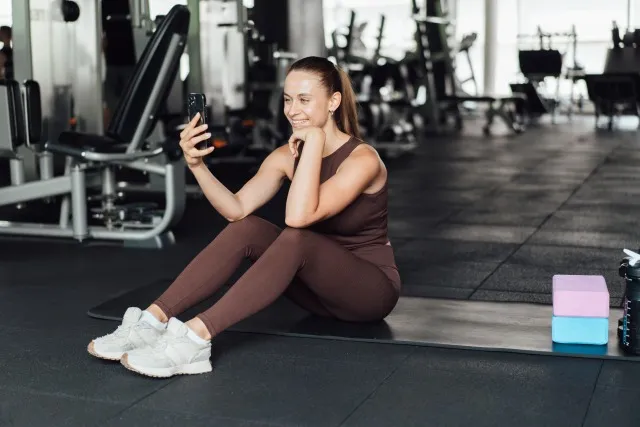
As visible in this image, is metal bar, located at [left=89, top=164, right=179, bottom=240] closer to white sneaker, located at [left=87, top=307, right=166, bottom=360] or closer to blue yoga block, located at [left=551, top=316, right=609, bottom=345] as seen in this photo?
white sneaker, located at [left=87, top=307, right=166, bottom=360]

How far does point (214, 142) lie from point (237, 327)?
114 inches

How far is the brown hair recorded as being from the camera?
7.24 feet

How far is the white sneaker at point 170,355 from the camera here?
199 cm

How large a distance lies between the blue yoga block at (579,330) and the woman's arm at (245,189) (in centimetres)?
79

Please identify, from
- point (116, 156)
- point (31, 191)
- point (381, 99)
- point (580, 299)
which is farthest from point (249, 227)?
point (381, 99)

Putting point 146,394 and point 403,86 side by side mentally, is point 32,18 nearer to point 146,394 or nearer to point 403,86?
point 146,394

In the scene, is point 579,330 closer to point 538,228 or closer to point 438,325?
point 438,325

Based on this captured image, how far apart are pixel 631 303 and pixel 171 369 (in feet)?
3.44

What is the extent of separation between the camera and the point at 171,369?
1998 mm

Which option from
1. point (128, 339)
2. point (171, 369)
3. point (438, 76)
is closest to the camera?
point (171, 369)

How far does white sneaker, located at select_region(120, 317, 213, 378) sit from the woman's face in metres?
0.56

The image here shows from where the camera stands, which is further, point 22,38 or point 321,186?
point 22,38

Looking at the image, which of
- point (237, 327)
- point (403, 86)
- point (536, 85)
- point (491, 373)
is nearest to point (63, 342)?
point (237, 327)

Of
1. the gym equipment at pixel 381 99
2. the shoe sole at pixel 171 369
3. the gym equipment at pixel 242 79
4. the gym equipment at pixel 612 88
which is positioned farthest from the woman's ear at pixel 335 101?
the gym equipment at pixel 612 88
